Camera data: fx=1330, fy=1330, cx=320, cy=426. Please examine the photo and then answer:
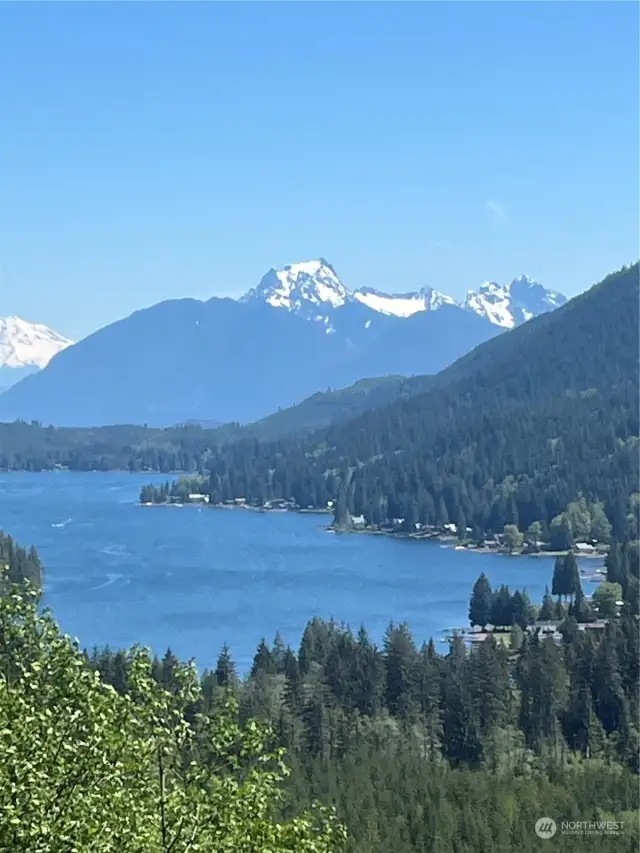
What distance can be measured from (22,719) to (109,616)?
7133cm

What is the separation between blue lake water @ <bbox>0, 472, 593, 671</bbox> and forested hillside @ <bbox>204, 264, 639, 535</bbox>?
11.1 m

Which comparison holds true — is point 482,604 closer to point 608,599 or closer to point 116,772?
point 608,599

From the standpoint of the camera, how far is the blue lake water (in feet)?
255

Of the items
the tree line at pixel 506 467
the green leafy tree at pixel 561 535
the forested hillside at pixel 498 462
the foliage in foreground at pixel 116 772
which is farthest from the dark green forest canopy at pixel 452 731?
the forested hillside at pixel 498 462

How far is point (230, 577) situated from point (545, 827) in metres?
67.9

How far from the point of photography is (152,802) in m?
12.1

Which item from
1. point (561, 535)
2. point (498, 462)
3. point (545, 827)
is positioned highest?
point (498, 462)

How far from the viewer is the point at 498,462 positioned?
161 m

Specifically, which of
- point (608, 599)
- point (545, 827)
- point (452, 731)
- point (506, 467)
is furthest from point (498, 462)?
point (545, 827)

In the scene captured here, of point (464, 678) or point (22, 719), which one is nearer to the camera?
point (22, 719)

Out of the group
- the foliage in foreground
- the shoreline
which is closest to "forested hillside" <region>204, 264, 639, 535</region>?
the shoreline

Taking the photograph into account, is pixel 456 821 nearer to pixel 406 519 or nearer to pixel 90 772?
pixel 90 772

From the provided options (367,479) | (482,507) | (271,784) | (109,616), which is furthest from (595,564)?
(271,784)

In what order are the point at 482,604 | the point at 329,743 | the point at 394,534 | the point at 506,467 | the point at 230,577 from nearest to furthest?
the point at 329,743
the point at 482,604
the point at 230,577
the point at 394,534
the point at 506,467
